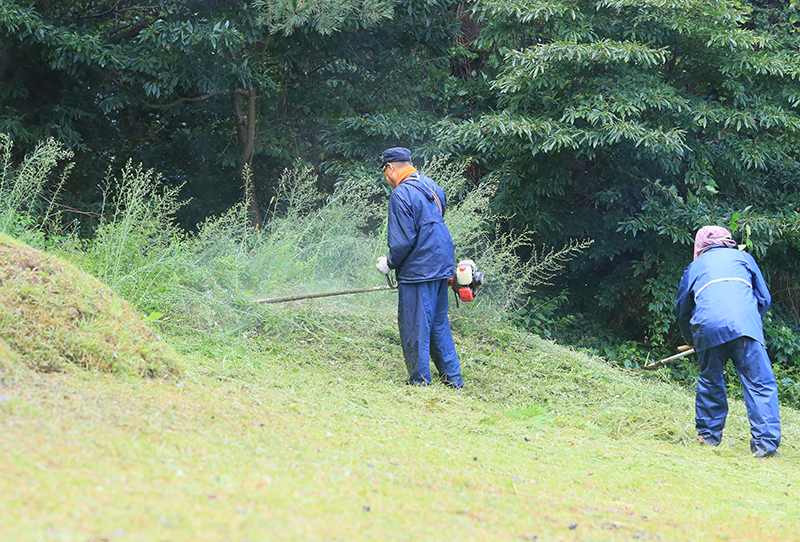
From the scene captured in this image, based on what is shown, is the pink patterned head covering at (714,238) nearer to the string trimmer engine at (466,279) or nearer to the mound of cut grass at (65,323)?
the string trimmer engine at (466,279)

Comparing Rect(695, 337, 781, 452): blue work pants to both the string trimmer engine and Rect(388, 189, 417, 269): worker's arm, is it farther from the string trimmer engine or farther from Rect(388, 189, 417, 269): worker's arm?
Rect(388, 189, 417, 269): worker's arm

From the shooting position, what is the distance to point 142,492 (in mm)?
2051

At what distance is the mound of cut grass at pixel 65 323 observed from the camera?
11.6 feet

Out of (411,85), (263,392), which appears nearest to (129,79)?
(411,85)

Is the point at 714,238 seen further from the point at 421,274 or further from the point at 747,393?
the point at 421,274

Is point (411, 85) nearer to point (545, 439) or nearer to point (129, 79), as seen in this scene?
point (129, 79)

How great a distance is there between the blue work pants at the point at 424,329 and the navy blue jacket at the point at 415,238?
90 millimetres

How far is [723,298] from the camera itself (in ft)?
14.8

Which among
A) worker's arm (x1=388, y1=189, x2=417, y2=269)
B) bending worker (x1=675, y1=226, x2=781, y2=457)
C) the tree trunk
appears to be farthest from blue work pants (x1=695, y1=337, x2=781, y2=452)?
the tree trunk

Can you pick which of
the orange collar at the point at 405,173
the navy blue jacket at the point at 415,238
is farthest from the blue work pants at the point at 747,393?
the orange collar at the point at 405,173

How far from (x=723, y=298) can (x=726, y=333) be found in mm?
248

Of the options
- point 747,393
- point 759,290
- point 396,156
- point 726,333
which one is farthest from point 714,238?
point 396,156

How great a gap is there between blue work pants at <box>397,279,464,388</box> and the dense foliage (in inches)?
106

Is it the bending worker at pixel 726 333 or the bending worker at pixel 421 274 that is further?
the bending worker at pixel 421 274
